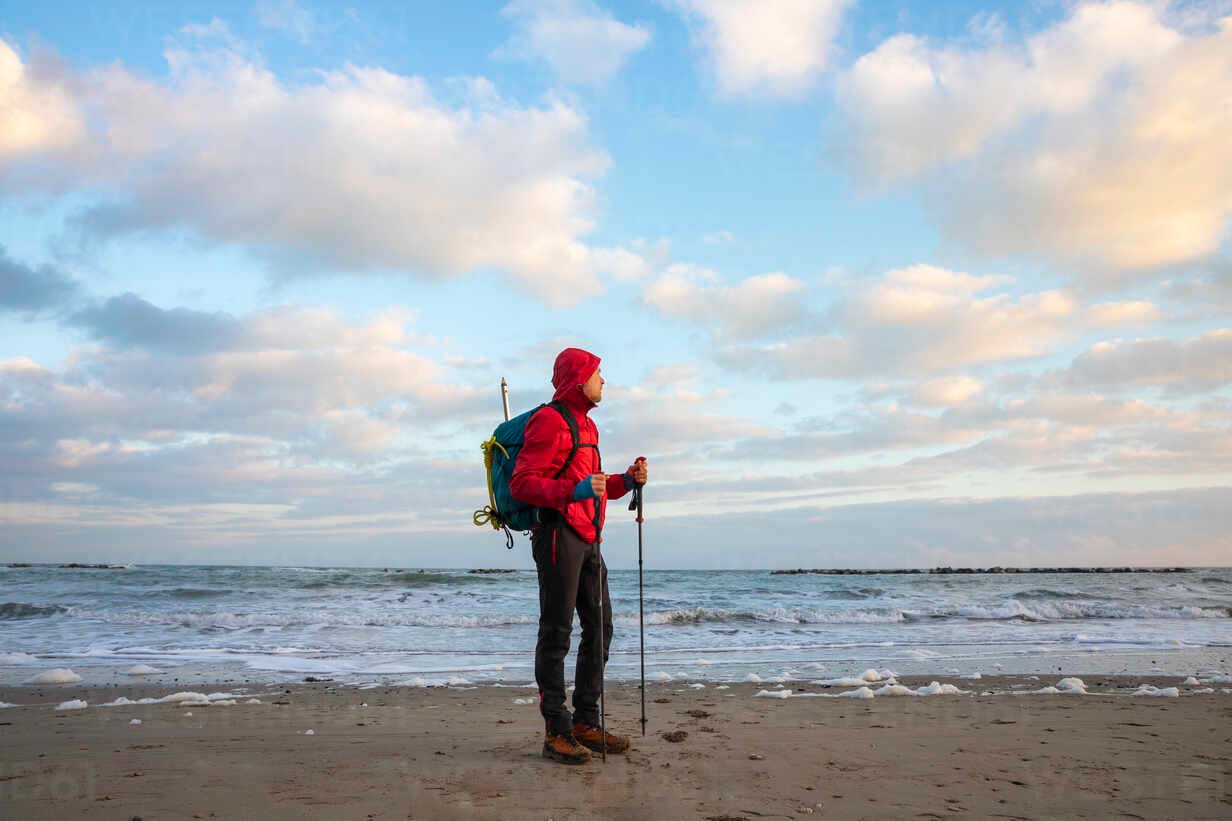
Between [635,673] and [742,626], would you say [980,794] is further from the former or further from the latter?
[742,626]

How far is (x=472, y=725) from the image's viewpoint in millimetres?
5824

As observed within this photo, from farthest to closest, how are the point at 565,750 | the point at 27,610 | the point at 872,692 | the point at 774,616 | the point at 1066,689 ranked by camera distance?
1. the point at 774,616
2. the point at 27,610
3. the point at 1066,689
4. the point at 872,692
5. the point at 565,750

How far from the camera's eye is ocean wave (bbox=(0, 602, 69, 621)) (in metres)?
16.7

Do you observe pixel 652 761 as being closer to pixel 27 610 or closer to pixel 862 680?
pixel 862 680

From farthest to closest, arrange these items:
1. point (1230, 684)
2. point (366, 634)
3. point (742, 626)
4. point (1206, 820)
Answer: point (742, 626), point (366, 634), point (1230, 684), point (1206, 820)

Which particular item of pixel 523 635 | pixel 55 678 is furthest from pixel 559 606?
pixel 523 635

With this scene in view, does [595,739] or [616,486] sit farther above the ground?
[616,486]

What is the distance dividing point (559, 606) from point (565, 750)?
2.56 feet

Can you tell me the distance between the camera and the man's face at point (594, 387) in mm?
4719

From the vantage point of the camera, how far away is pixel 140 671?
356 inches

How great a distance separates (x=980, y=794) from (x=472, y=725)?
136 inches

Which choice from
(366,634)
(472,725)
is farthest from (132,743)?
(366,634)

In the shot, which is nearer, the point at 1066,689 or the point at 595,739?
the point at 595,739

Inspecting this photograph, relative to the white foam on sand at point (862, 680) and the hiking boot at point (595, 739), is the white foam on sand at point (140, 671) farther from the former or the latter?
the white foam on sand at point (862, 680)
